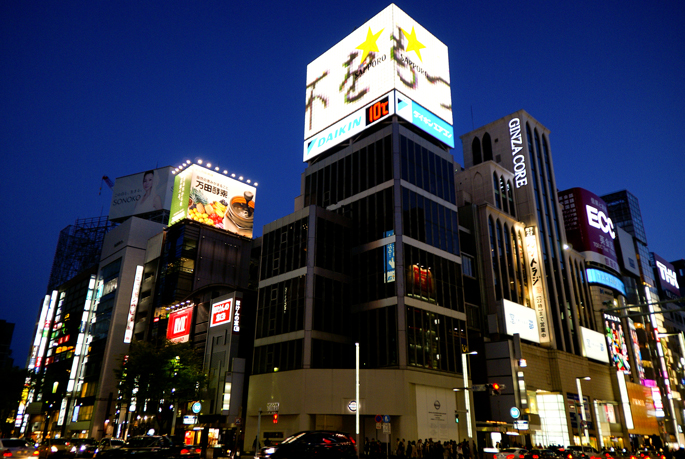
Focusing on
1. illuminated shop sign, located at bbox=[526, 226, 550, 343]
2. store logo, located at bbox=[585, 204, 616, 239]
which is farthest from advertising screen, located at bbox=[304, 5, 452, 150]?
store logo, located at bbox=[585, 204, 616, 239]

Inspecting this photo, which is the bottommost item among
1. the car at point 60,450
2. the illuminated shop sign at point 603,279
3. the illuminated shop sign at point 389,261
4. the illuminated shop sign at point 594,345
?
the car at point 60,450

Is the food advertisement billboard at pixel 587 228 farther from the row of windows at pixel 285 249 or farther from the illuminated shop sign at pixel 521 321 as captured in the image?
the row of windows at pixel 285 249

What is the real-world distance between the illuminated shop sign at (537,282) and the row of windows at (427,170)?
1719 cm

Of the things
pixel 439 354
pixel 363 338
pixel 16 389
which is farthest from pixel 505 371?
pixel 16 389

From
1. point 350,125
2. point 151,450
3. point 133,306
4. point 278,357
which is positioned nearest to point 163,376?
point 278,357

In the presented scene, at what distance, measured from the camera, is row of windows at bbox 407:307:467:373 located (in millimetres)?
49188

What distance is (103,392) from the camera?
8188 cm

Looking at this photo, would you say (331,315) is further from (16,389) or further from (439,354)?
(16,389)

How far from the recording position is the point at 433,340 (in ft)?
168

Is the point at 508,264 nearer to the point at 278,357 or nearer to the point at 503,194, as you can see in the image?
the point at 503,194

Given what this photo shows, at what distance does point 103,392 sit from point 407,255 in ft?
189

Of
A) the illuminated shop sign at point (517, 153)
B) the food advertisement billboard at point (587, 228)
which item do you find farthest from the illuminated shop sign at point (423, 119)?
the food advertisement billboard at point (587, 228)

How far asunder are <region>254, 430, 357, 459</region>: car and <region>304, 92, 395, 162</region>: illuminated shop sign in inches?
1680

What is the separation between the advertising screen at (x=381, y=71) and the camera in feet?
209
